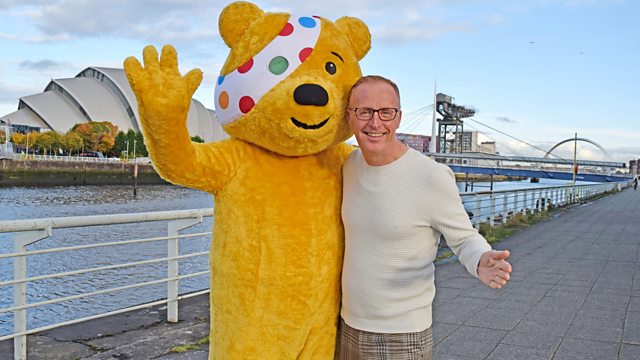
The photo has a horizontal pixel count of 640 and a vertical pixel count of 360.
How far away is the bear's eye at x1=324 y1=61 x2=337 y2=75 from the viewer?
1.99m

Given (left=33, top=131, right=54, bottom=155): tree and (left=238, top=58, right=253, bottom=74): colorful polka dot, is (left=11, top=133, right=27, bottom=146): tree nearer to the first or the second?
(left=33, top=131, right=54, bottom=155): tree

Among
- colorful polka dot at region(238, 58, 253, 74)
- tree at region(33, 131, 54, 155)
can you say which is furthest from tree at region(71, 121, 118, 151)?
colorful polka dot at region(238, 58, 253, 74)

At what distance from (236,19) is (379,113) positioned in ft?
2.09

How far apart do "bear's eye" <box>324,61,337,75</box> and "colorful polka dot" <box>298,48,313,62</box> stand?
72 mm

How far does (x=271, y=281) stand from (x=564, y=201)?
20.4m

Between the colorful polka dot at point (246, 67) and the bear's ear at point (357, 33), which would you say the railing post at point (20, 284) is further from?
the bear's ear at point (357, 33)

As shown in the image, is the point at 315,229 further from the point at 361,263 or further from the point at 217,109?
the point at 217,109

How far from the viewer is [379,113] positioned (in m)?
Result: 1.82

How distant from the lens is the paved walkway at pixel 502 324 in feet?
11.9

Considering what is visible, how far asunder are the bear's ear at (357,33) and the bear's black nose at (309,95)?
40cm

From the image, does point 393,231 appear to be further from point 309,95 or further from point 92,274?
point 92,274

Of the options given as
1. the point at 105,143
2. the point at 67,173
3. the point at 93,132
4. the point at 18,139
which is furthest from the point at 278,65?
the point at 18,139

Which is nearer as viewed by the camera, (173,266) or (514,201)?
(173,266)

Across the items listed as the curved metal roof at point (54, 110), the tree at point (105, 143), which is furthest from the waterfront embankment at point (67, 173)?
the curved metal roof at point (54, 110)
